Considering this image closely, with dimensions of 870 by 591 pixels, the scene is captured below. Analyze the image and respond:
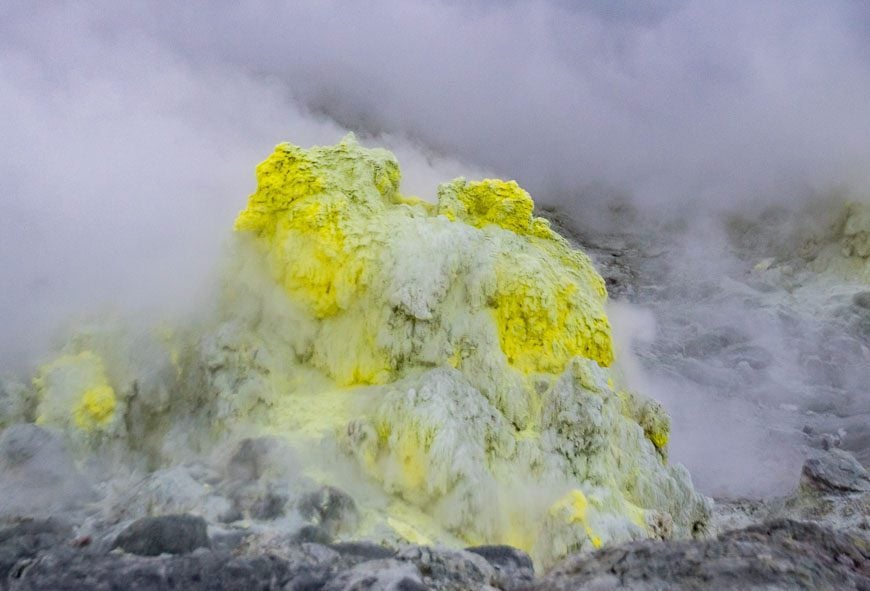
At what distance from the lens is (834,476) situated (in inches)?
290

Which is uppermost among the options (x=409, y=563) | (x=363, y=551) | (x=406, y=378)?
(x=406, y=378)

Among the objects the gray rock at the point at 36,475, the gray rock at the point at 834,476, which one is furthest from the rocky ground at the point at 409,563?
the gray rock at the point at 834,476

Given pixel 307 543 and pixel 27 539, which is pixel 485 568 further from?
pixel 27 539

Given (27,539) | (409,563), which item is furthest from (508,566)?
(27,539)

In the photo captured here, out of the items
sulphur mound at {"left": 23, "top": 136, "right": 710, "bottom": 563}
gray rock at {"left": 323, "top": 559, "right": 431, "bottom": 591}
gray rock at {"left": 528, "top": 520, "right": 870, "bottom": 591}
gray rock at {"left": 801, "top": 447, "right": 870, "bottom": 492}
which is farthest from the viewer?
gray rock at {"left": 801, "top": 447, "right": 870, "bottom": 492}

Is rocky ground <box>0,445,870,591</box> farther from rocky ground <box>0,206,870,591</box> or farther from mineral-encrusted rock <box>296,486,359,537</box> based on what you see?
mineral-encrusted rock <box>296,486,359,537</box>

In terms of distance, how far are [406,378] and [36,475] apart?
98.4 inches

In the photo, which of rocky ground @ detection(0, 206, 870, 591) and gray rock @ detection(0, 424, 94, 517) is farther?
gray rock @ detection(0, 424, 94, 517)

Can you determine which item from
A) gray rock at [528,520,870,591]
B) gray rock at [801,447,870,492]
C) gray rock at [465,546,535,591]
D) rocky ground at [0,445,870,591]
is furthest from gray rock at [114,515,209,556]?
gray rock at [801,447,870,492]

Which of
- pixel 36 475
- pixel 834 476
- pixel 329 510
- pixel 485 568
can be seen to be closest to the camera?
pixel 485 568

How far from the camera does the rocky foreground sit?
179cm

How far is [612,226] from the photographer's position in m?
24.1

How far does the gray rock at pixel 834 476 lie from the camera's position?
718cm

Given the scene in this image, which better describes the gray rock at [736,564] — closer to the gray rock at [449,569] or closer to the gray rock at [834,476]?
the gray rock at [449,569]
